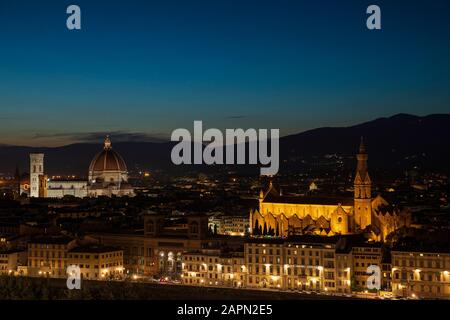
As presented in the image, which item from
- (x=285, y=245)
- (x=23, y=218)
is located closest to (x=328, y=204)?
(x=285, y=245)

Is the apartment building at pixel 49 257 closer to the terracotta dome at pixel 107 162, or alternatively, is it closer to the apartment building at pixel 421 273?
the apartment building at pixel 421 273

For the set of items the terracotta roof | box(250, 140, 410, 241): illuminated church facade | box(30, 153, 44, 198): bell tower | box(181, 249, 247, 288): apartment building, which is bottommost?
box(181, 249, 247, 288): apartment building

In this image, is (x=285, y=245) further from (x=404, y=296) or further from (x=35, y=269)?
(x=35, y=269)

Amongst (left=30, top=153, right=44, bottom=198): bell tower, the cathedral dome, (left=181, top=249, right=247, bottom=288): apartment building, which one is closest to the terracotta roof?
(left=181, top=249, right=247, bottom=288): apartment building

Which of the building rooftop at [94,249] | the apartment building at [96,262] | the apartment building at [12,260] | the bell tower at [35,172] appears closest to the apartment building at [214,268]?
the apartment building at [96,262]

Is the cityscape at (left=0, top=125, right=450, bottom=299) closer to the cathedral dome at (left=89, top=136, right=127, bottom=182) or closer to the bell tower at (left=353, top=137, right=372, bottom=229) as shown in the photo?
the bell tower at (left=353, top=137, right=372, bottom=229)

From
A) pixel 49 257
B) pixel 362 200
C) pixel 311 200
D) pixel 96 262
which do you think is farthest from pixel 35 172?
pixel 362 200

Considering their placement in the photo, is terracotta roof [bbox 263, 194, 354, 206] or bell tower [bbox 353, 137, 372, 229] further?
terracotta roof [bbox 263, 194, 354, 206]
